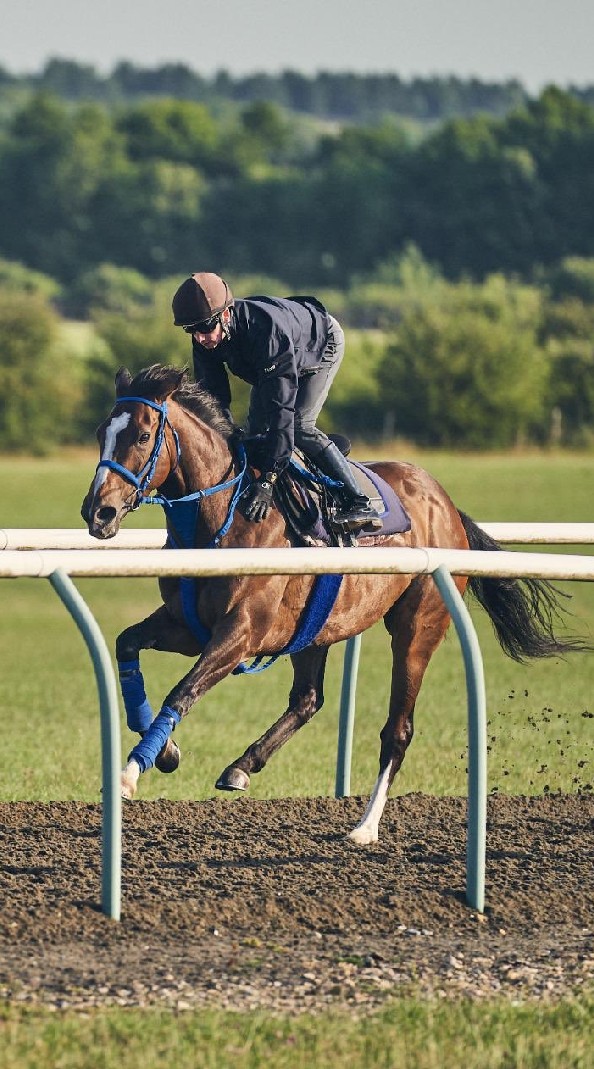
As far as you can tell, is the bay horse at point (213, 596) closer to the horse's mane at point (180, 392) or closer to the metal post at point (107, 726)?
the horse's mane at point (180, 392)

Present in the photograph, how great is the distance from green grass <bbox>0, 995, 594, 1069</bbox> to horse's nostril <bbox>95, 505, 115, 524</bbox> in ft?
6.84

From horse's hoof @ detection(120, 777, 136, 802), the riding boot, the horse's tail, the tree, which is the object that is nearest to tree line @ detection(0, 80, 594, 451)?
the tree

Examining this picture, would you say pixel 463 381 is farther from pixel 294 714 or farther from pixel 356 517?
pixel 356 517

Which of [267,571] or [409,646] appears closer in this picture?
[267,571]

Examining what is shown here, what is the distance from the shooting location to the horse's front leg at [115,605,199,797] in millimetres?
6014

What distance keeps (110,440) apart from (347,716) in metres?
1.74

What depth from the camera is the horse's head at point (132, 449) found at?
18.8 ft

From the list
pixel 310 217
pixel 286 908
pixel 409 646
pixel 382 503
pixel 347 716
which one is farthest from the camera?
pixel 310 217

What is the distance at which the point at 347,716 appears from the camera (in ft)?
22.6

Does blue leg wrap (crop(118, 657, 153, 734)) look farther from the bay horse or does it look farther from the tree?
the tree

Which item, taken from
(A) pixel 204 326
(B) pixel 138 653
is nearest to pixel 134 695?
(B) pixel 138 653

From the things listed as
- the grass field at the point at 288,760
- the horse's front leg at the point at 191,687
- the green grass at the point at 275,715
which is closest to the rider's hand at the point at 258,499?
the horse's front leg at the point at 191,687

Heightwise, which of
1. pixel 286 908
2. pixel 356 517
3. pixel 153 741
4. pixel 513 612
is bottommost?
pixel 286 908

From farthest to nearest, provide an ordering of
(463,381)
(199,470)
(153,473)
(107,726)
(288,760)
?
(463,381), (288,760), (199,470), (153,473), (107,726)
